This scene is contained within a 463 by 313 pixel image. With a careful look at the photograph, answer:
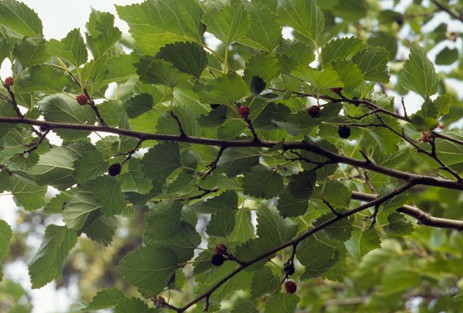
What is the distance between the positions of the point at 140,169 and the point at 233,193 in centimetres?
14

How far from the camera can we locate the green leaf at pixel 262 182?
2.72ft

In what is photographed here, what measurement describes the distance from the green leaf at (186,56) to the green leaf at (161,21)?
40mm

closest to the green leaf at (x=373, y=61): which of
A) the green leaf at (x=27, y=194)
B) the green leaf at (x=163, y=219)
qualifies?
the green leaf at (x=163, y=219)

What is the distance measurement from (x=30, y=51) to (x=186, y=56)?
213 millimetres

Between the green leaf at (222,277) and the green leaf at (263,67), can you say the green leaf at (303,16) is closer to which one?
the green leaf at (263,67)

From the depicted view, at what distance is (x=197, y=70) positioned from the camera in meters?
0.77

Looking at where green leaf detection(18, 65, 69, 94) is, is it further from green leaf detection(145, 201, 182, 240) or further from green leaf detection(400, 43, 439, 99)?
green leaf detection(400, 43, 439, 99)

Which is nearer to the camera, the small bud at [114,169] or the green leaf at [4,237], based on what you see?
the small bud at [114,169]

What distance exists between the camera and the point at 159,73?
76 centimetres

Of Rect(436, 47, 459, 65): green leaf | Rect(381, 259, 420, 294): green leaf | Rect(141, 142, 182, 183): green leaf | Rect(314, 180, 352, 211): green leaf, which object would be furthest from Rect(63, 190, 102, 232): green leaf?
Rect(436, 47, 459, 65): green leaf

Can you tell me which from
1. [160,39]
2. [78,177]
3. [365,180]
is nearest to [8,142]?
[78,177]

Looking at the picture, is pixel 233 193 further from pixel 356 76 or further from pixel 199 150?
pixel 356 76

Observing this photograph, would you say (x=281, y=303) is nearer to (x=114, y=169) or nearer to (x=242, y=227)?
(x=242, y=227)

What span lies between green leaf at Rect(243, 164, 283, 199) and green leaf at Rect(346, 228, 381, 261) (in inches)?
6.4
